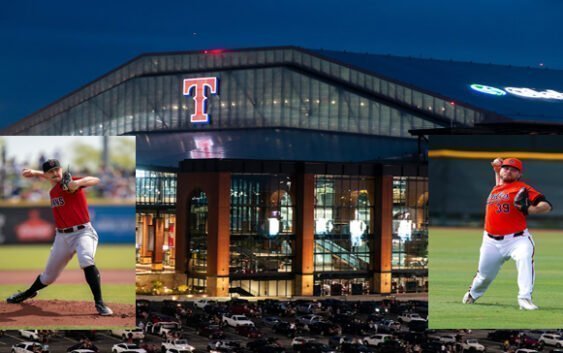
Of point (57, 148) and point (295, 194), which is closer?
point (57, 148)

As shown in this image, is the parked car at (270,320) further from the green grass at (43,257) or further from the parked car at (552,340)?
the green grass at (43,257)

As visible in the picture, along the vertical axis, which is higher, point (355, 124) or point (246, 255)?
point (355, 124)

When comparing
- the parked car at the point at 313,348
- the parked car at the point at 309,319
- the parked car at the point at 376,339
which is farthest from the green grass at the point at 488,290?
the parked car at the point at 309,319

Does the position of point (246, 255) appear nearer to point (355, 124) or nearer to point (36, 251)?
point (355, 124)

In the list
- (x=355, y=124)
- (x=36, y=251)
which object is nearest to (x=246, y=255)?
(x=355, y=124)

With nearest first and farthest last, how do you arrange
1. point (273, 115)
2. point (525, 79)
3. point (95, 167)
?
point (95, 167) < point (273, 115) < point (525, 79)

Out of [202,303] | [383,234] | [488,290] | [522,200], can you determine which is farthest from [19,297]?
[383,234]
